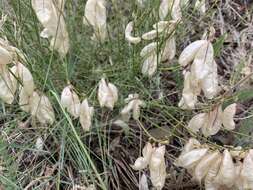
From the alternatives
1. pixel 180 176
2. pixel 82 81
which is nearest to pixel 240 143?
pixel 180 176

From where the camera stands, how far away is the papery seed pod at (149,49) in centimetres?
126

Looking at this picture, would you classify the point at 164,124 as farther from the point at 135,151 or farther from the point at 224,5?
the point at 224,5

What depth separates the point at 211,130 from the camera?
121cm

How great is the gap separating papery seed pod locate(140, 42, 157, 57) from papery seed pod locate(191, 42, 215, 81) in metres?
0.17

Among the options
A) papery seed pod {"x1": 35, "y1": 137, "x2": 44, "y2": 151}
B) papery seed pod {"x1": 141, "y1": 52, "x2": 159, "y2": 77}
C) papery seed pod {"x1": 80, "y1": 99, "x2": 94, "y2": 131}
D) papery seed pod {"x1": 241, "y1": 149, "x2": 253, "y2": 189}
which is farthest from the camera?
papery seed pod {"x1": 35, "y1": 137, "x2": 44, "y2": 151}

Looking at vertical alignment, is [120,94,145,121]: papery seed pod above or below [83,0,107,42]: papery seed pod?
below

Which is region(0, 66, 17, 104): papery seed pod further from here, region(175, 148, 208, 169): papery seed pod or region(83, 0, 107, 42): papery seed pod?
region(175, 148, 208, 169): papery seed pod

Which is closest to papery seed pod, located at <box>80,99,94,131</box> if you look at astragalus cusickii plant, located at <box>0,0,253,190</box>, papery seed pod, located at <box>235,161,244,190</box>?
astragalus cusickii plant, located at <box>0,0,253,190</box>

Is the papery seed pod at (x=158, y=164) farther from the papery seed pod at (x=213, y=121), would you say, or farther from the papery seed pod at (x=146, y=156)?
the papery seed pod at (x=213, y=121)

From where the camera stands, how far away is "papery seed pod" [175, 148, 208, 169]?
3.72 feet

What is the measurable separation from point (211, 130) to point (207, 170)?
0.11 meters

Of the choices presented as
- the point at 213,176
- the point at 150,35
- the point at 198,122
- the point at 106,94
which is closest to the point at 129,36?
the point at 150,35

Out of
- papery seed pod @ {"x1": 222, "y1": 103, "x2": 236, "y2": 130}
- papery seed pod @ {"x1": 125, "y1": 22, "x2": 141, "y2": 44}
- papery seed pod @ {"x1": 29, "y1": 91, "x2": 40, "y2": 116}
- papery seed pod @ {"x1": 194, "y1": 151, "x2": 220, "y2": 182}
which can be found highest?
papery seed pod @ {"x1": 125, "y1": 22, "x2": 141, "y2": 44}

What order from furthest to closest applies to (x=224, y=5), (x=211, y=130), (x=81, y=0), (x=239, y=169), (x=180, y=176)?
(x=224, y=5), (x=81, y=0), (x=180, y=176), (x=211, y=130), (x=239, y=169)
